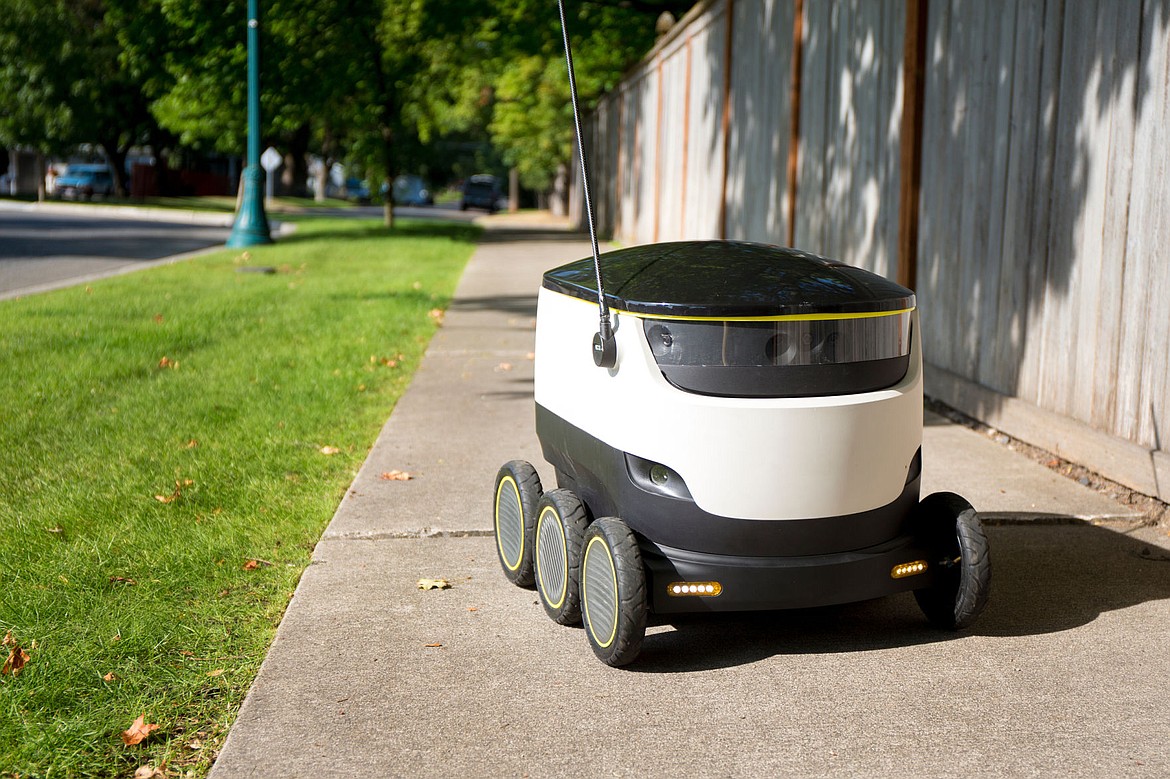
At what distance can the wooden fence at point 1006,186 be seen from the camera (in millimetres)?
5145

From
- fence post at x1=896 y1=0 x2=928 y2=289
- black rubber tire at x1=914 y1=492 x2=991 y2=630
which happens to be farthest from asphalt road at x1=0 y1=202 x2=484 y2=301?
black rubber tire at x1=914 y1=492 x2=991 y2=630

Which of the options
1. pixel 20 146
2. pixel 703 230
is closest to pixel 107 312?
pixel 703 230

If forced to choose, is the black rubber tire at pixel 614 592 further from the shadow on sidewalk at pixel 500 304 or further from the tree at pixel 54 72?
→ the tree at pixel 54 72

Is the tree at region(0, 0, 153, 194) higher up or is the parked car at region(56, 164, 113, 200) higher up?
the tree at region(0, 0, 153, 194)

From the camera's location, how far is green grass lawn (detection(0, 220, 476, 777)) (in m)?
3.14

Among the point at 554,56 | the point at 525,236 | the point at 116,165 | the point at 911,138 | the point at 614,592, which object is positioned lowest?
the point at 614,592

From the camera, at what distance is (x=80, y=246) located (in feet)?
68.1

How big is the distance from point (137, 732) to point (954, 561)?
2335mm

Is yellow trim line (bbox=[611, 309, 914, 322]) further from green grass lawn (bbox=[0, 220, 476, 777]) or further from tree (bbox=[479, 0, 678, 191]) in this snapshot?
tree (bbox=[479, 0, 678, 191])

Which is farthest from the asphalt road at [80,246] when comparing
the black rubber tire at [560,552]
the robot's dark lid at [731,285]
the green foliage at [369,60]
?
the robot's dark lid at [731,285]

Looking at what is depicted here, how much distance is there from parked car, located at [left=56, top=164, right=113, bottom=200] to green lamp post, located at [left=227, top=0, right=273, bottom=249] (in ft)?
118

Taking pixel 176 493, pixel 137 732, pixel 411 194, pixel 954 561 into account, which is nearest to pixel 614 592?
pixel 954 561

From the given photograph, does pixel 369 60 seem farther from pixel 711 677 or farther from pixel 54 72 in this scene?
pixel 54 72

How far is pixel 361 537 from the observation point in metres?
4.65
